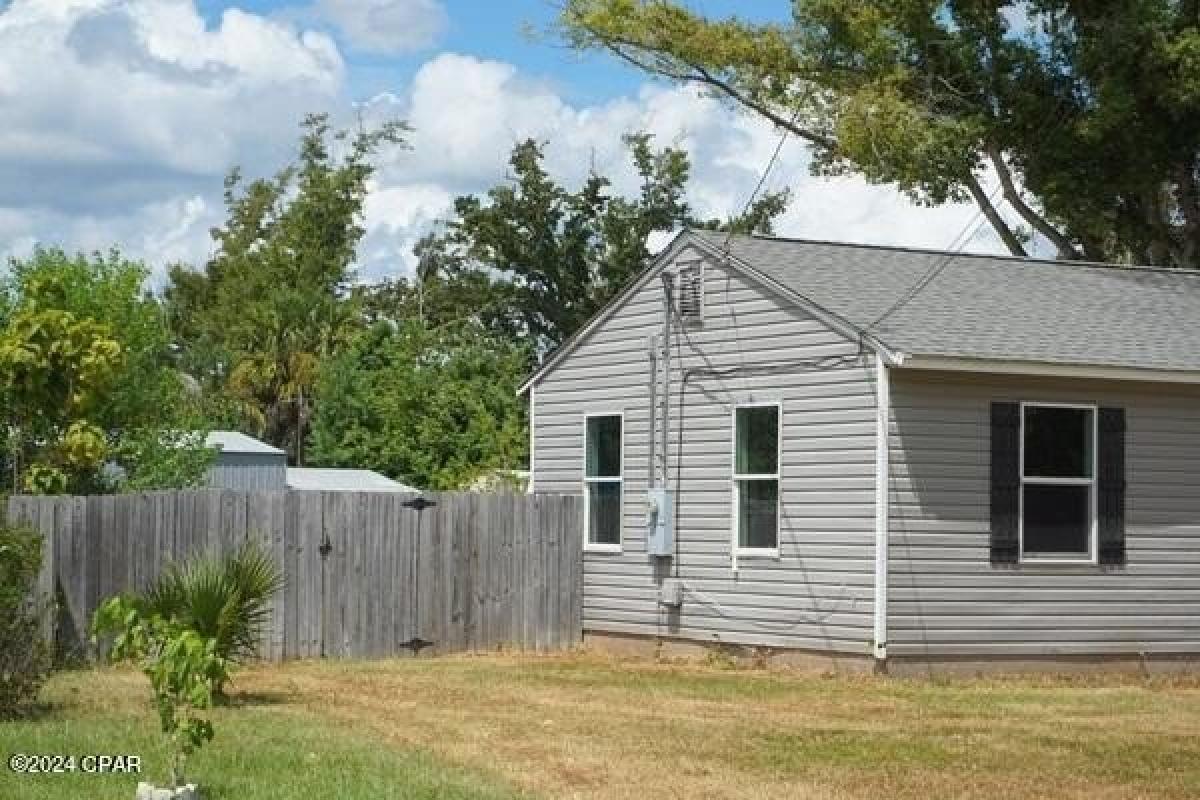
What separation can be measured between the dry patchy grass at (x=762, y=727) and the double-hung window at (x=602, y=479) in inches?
86.8

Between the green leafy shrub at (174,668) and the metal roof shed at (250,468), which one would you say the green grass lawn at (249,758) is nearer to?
the green leafy shrub at (174,668)

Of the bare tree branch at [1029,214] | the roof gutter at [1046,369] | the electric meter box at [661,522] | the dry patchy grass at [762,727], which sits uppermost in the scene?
the bare tree branch at [1029,214]

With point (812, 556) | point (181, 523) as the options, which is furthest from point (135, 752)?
point (812, 556)

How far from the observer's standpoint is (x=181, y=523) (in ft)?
63.2

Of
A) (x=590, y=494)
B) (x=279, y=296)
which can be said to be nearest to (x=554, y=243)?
(x=279, y=296)

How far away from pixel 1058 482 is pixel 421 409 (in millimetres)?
21363

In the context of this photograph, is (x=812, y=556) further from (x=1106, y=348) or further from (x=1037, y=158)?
(x=1037, y=158)

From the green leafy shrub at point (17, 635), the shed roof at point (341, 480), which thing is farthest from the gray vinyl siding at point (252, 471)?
the green leafy shrub at point (17, 635)

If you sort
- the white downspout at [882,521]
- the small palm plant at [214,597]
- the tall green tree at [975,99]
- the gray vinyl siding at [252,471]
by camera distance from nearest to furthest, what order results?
the small palm plant at [214,597], the white downspout at [882,521], the tall green tree at [975,99], the gray vinyl siding at [252,471]

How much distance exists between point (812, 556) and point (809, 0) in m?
15.8

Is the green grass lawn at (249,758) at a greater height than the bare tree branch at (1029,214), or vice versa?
the bare tree branch at (1029,214)

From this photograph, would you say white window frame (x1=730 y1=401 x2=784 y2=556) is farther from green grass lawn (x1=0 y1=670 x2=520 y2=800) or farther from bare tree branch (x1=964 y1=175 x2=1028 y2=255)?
bare tree branch (x1=964 y1=175 x2=1028 y2=255)

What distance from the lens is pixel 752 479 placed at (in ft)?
65.7

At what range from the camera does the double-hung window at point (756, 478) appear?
1978cm
